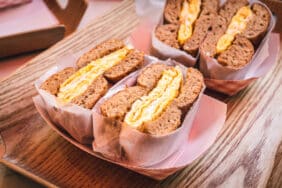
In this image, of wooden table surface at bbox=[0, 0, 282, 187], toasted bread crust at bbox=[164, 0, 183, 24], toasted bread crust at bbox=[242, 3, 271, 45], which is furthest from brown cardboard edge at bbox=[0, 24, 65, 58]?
toasted bread crust at bbox=[242, 3, 271, 45]

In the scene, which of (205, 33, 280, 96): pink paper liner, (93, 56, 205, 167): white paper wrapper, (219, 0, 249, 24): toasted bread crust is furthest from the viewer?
(219, 0, 249, 24): toasted bread crust

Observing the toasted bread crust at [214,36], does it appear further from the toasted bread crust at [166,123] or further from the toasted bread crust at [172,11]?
the toasted bread crust at [166,123]

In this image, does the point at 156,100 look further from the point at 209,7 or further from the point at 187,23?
the point at 209,7

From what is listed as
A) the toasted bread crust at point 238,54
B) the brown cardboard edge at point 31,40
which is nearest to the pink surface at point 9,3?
the brown cardboard edge at point 31,40

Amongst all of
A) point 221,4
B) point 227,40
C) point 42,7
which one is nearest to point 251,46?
point 227,40

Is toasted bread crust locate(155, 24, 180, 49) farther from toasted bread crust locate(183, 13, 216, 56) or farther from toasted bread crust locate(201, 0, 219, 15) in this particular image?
toasted bread crust locate(201, 0, 219, 15)

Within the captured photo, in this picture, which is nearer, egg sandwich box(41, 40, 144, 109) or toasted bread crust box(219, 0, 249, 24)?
egg sandwich box(41, 40, 144, 109)
